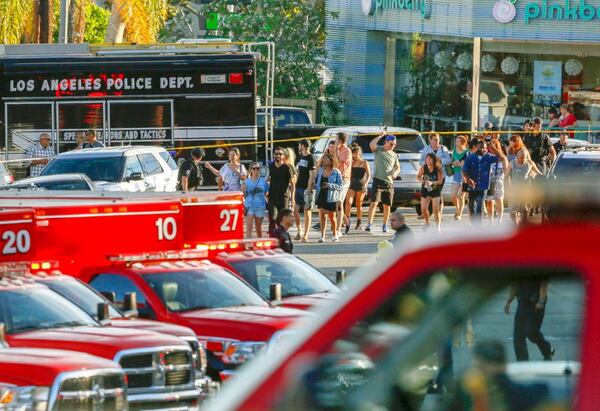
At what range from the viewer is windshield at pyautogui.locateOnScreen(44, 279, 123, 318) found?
1166cm

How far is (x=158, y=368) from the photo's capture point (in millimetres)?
10875

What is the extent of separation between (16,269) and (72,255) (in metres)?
2.78

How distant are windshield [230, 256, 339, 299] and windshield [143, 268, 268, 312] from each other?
873mm

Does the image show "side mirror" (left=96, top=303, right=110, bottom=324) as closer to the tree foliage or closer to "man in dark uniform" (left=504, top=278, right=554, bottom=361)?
"man in dark uniform" (left=504, top=278, right=554, bottom=361)

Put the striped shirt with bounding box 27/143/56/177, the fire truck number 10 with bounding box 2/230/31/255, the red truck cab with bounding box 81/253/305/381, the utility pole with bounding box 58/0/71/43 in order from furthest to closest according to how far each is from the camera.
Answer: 1. the utility pole with bounding box 58/0/71/43
2. the striped shirt with bounding box 27/143/56/177
3. the fire truck number 10 with bounding box 2/230/31/255
4. the red truck cab with bounding box 81/253/305/381

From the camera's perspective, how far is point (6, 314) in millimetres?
11047

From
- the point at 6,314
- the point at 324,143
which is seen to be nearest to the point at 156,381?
the point at 6,314

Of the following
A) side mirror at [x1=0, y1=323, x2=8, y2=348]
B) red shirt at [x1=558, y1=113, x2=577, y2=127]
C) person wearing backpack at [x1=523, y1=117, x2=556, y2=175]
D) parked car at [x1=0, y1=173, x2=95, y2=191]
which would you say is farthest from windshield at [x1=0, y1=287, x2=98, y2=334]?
red shirt at [x1=558, y1=113, x2=577, y2=127]

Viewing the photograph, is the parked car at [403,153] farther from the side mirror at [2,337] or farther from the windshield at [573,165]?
the side mirror at [2,337]

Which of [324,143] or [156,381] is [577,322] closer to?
[156,381]

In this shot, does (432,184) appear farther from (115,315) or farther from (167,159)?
(115,315)

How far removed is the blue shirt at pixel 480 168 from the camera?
24.1m

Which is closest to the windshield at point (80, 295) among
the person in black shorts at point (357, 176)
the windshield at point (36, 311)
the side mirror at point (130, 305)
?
the side mirror at point (130, 305)

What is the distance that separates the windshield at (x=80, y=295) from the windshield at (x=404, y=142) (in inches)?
664
